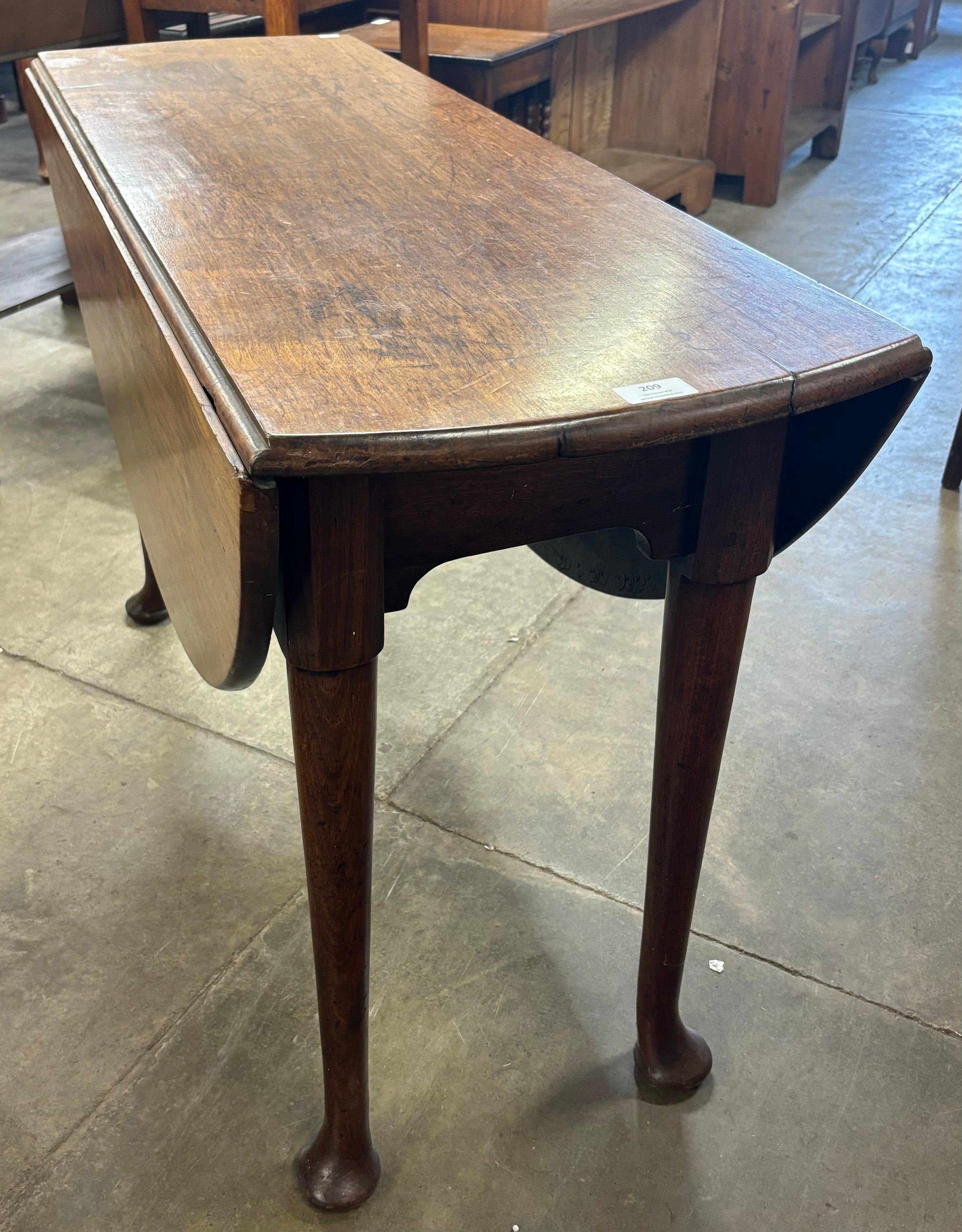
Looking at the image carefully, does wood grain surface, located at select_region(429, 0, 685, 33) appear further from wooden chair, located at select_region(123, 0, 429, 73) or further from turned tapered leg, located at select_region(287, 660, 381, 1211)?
turned tapered leg, located at select_region(287, 660, 381, 1211)

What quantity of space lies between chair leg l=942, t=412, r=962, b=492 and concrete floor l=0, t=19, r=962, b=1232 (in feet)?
0.55

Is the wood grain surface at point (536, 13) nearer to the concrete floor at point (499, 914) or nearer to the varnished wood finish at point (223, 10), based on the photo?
the varnished wood finish at point (223, 10)

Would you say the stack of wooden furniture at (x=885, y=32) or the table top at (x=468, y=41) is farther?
the stack of wooden furniture at (x=885, y=32)

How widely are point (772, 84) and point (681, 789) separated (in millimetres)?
3426

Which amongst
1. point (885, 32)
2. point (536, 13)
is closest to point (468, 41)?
point (536, 13)

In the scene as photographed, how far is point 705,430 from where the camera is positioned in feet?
2.28

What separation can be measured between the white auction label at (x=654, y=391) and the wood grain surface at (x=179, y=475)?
0.74 ft

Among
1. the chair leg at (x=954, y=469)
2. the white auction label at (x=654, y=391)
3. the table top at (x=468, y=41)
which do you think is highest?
the white auction label at (x=654, y=391)

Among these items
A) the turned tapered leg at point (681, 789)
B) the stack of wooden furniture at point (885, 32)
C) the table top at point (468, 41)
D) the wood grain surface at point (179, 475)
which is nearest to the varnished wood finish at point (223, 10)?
the table top at point (468, 41)

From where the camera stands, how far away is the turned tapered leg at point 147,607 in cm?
184

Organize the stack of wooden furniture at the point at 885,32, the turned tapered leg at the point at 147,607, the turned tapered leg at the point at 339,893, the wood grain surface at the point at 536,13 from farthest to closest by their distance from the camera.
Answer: the stack of wooden furniture at the point at 885,32 < the wood grain surface at the point at 536,13 < the turned tapered leg at the point at 147,607 < the turned tapered leg at the point at 339,893

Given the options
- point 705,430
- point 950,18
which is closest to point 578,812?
point 705,430

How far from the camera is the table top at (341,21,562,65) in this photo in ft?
9.25

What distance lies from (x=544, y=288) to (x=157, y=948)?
0.88 m
